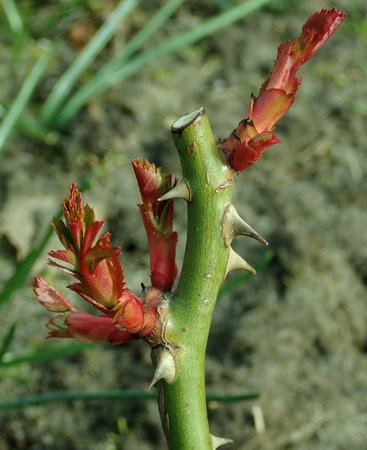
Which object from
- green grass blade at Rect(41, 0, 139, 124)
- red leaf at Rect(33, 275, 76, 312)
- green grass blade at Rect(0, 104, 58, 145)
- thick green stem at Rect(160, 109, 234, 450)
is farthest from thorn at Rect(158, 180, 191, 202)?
green grass blade at Rect(41, 0, 139, 124)

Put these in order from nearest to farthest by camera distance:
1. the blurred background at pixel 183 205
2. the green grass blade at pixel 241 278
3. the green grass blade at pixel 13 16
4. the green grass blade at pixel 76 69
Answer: the green grass blade at pixel 241 278 → the blurred background at pixel 183 205 → the green grass blade at pixel 76 69 → the green grass blade at pixel 13 16

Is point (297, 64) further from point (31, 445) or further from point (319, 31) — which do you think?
point (31, 445)

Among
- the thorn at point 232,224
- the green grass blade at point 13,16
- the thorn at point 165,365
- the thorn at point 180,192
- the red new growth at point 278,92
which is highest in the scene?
the green grass blade at point 13,16

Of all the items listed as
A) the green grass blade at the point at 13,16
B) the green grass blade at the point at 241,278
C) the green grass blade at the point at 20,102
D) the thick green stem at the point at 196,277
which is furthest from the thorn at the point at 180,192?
the green grass blade at the point at 13,16

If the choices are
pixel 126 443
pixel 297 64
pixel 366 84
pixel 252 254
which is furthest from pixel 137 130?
pixel 297 64

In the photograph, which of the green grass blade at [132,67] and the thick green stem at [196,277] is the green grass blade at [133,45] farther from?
the thick green stem at [196,277]

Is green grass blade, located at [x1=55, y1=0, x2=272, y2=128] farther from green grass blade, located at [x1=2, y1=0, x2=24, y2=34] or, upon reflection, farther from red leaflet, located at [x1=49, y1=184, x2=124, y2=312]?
red leaflet, located at [x1=49, y1=184, x2=124, y2=312]
